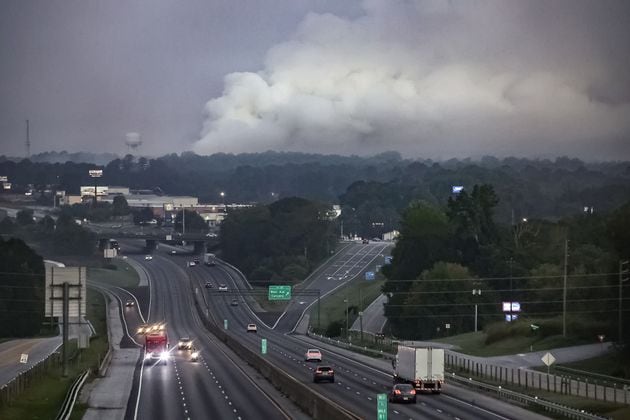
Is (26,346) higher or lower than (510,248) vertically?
lower

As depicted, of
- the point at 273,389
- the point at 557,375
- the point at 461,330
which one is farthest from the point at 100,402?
the point at 461,330

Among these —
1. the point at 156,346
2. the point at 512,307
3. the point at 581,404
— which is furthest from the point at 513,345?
the point at 581,404

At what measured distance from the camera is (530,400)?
69.3 meters

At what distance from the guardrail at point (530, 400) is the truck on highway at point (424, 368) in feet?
13.0

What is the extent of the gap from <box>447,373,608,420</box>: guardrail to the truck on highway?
156 inches

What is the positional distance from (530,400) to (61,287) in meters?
39.7

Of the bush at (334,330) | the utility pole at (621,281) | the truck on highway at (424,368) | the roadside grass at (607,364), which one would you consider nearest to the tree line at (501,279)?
the utility pole at (621,281)

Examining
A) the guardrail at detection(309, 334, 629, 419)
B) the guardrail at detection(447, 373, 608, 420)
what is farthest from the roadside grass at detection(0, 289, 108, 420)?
the guardrail at detection(309, 334, 629, 419)

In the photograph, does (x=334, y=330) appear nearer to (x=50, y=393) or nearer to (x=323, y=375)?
(x=323, y=375)

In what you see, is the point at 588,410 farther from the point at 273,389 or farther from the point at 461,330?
the point at 461,330

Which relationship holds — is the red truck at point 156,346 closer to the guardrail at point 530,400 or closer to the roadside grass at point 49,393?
the roadside grass at point 49,393

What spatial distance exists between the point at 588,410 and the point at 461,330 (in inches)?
3962

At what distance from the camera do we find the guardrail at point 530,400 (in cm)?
6091

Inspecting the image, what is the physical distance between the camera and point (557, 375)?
8869 centimetres
